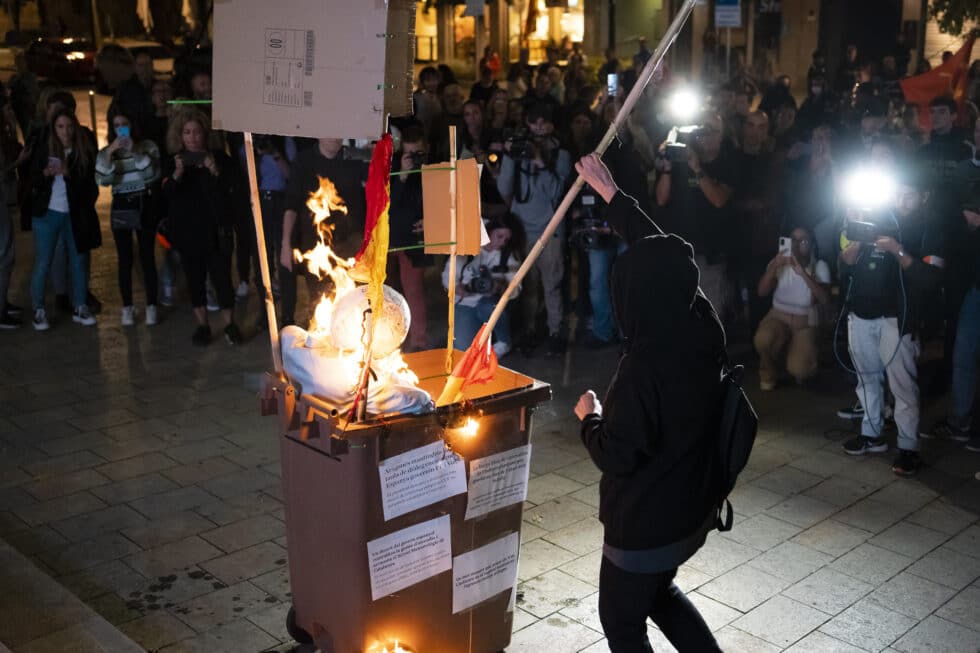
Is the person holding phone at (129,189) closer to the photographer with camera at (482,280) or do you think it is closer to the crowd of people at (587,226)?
the crowd of people at (587,226)

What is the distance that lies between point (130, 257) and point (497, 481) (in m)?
6.55

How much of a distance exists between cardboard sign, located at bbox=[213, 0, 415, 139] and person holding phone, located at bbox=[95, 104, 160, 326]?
19.8ft

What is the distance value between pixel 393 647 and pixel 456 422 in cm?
90

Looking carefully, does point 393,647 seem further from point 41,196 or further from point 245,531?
point 41,196

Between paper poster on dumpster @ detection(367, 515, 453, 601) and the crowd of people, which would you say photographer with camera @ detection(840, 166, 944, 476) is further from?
paper poster on dumpster @ detection(367, 515, 453, 601)

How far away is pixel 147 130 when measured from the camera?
10742mm

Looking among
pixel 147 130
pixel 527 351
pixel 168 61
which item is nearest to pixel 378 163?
pixel 527 351

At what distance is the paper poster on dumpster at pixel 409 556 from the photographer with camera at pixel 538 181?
16.5 feet

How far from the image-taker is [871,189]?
22.9 feet

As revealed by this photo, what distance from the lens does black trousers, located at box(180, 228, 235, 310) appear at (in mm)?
9672

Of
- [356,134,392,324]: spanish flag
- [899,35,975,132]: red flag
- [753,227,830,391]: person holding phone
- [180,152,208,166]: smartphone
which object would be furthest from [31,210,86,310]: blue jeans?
[899,35,975,132]: red flag

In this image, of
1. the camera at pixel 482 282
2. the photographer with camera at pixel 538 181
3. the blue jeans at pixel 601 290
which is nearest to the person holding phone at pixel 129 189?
the photographer with camera at pixel 538 181

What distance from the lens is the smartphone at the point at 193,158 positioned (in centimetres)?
936

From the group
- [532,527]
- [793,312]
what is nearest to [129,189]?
[532,527]
